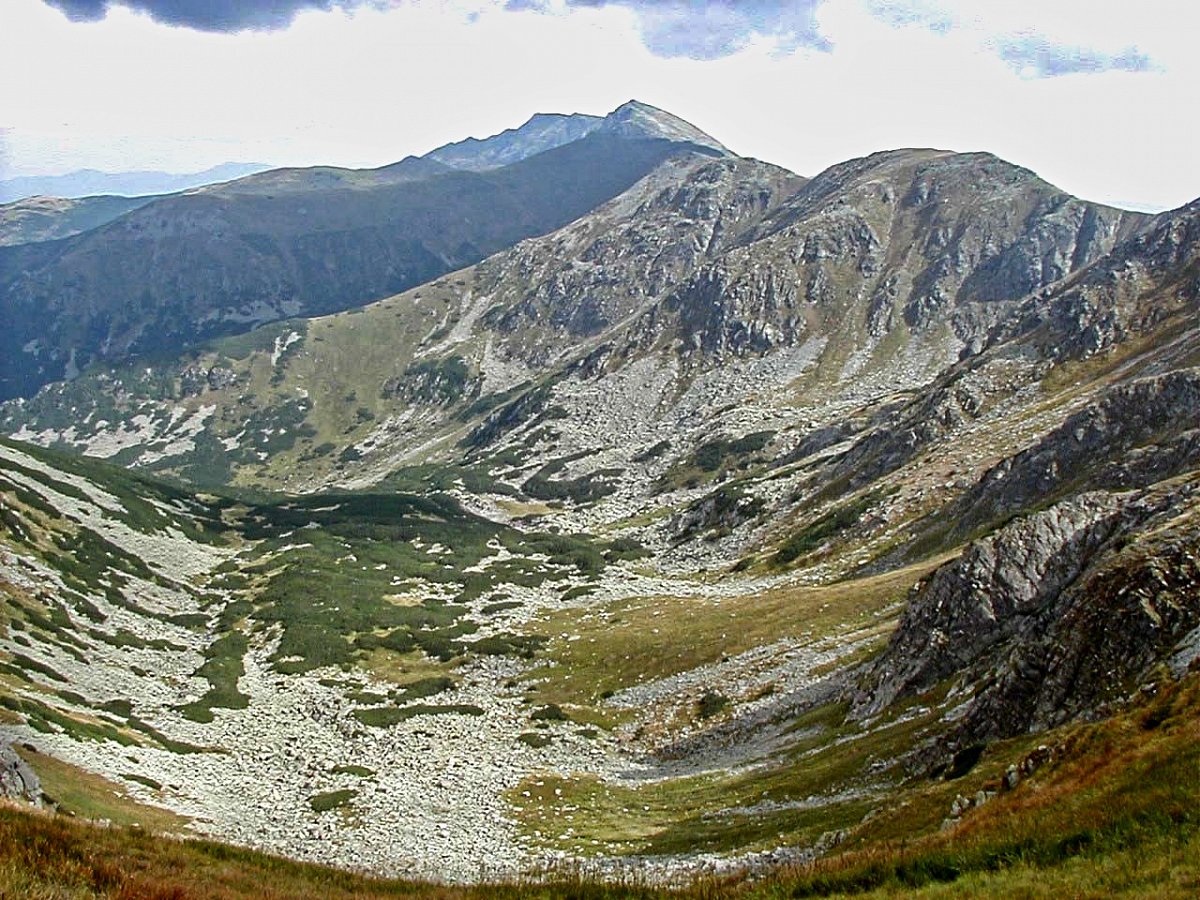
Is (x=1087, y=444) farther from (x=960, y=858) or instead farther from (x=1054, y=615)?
(x=960, y=858)

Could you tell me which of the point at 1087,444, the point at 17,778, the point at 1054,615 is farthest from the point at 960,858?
the point at 1087,444

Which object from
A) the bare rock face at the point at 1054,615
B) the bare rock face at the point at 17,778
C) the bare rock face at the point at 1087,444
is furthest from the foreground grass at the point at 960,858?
the bare rock face at the point at 1087,444

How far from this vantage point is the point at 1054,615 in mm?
37719

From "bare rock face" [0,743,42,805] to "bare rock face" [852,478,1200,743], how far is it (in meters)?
41.1

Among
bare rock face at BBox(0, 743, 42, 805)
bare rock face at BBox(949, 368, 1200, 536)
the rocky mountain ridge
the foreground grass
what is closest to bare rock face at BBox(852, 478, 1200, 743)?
the rocky mountain ridge

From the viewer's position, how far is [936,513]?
104062mm

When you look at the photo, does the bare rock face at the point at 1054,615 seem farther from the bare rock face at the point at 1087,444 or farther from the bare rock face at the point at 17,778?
the bare rock face at the point at 17,778

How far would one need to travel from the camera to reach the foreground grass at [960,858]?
12797 millimetres

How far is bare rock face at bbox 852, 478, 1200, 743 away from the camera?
3181 centimetres

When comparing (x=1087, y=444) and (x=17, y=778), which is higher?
(x=1087, y=444)

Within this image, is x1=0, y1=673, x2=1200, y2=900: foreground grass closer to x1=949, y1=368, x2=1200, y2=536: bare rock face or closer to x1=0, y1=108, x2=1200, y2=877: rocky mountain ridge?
x1=0, y1=108, x2=1200, y2=877: rocky mountain ridge

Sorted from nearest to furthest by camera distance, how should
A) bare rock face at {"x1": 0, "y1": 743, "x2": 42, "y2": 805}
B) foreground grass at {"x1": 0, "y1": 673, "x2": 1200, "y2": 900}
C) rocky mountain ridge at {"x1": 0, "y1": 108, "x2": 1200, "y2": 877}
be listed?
foreground grass at {"x1": 0, "y1": 673, "x2": 1200, "y2": 900}, bare rock face at {"x1": 0, "y1": 743, "x2": 42, "y2": 805}, rocky mountain ridge at {"x1": 0, "y1": 108, "x2": 1200, "y2": 877}

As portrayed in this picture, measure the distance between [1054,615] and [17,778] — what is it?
47859 mm

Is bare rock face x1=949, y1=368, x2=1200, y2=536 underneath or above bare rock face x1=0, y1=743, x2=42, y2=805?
above
